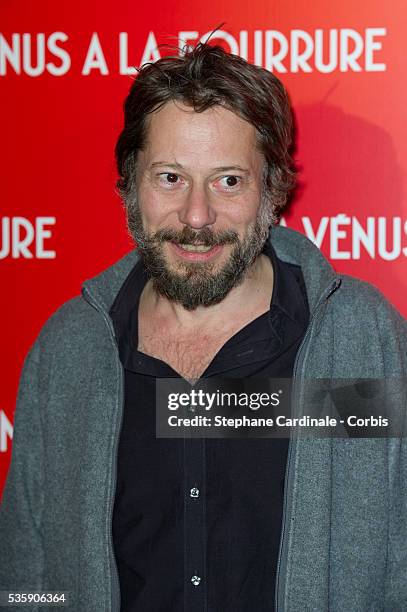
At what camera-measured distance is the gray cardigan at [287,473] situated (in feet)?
5.14

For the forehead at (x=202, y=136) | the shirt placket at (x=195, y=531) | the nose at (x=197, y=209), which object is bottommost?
the shirt placket at (x=195, y=531)

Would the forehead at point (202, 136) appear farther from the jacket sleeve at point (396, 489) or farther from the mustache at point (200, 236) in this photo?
the jacket sleeve at point (396, 489)

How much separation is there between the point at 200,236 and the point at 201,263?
0.24ft

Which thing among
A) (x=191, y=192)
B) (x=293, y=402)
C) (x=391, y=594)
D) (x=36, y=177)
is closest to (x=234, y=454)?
(x=293, y=402)

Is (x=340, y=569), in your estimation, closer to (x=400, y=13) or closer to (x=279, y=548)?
(x=279, y=548)

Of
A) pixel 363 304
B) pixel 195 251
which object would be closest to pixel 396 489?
pixel 363 304

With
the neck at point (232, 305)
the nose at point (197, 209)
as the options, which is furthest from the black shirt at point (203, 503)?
the nose at point (197, 209)

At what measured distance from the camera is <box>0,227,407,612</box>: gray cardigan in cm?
157

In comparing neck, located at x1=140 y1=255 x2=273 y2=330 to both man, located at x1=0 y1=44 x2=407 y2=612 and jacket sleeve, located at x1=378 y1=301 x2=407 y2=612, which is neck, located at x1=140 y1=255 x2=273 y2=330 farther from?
jacket sleeve, located at x1=378 y1=301 x2=407 y2=612

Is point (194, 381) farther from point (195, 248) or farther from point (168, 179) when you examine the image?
point (168, 179)

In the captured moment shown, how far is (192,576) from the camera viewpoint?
61.3 inches

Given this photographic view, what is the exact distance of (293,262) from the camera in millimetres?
1851

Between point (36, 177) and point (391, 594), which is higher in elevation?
point (36, 177)

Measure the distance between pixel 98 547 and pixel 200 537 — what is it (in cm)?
21
